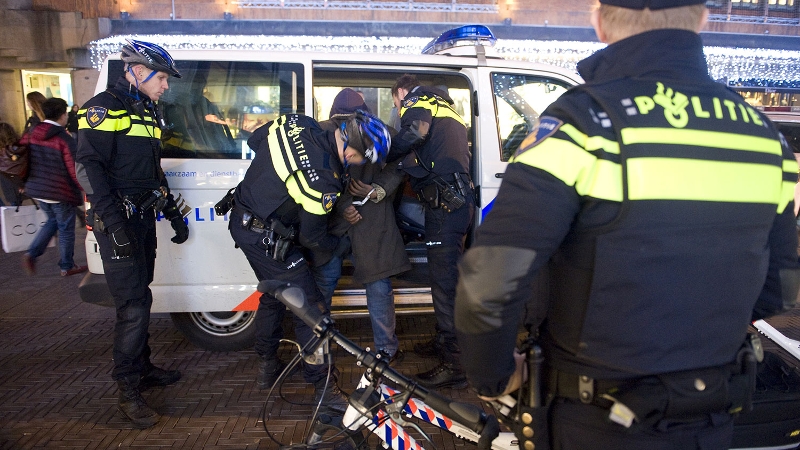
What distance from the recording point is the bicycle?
171cm

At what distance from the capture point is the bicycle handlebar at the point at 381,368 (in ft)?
5.55

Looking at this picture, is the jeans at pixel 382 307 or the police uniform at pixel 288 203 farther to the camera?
the jeans at pixel 382 307

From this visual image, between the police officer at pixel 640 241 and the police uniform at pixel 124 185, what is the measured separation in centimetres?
251

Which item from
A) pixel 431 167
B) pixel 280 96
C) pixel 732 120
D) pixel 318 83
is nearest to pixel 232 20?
pixel 318 83

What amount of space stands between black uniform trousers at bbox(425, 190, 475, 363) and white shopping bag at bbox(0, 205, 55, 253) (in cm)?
404

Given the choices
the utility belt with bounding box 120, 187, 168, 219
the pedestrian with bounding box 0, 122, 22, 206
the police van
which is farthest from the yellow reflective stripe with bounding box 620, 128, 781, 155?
the pedestrian with bounding box 0, 122, 22, 206

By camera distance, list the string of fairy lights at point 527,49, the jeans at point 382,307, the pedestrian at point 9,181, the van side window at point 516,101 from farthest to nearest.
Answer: the string of fairy lights at point 527,49, the pedestrian at point 9,181, the van side window at point 516,101, the jeans at point 382,307

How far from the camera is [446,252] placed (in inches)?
147

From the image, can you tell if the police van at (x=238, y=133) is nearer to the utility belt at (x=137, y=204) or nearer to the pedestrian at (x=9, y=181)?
the utility belt at (x=137, y=204)

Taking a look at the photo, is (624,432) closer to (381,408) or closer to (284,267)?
(381,408)

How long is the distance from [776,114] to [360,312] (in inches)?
267

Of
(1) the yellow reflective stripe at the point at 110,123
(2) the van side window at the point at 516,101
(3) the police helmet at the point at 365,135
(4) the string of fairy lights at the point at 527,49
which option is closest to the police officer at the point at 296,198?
(3) the police helmet at the point at 365,135

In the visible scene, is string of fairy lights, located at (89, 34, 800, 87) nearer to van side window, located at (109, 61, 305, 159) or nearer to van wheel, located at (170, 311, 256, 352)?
van side window, located at (109, 61, 305, 159)

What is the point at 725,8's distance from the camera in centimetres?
1123
